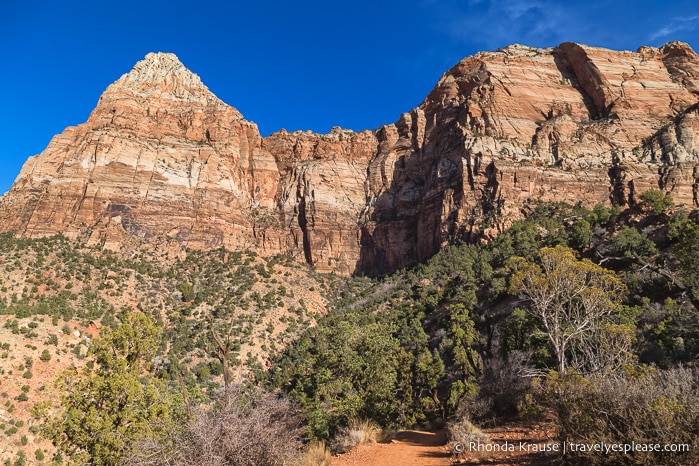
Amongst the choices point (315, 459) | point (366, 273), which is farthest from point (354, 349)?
point (366, 273)

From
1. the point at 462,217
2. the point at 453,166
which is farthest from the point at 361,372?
the point at 453,166

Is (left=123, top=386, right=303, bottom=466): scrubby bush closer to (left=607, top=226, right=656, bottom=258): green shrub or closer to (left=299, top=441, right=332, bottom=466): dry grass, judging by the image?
(left=299, top=441, right=332, bottom=466): dry grass

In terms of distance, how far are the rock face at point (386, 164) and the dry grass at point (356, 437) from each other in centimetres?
4376

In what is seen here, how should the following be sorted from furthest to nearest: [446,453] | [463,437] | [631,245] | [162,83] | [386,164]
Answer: [386,164] → [162,83] → [631,245] → [446,453] → [463,437]

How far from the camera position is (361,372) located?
56.6 feet

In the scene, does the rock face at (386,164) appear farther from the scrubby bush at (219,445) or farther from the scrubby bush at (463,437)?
the scrubby bush at (219,445)

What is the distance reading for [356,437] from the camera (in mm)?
12547

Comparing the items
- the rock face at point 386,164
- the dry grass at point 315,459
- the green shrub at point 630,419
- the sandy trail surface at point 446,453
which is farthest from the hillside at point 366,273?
the dry grass at point 315,459

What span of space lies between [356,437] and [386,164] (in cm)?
7682

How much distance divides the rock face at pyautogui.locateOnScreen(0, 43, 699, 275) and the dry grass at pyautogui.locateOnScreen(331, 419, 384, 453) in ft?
144

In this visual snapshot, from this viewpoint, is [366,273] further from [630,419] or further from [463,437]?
[630,419]

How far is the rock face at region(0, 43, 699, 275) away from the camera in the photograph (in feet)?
187

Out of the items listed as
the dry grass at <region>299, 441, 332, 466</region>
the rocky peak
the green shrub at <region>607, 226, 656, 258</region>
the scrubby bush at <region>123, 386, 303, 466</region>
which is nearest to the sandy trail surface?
Answer: the dry grass at <region>299, 441, 332, 466</region>

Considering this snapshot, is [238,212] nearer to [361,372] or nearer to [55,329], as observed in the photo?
[55,329]
